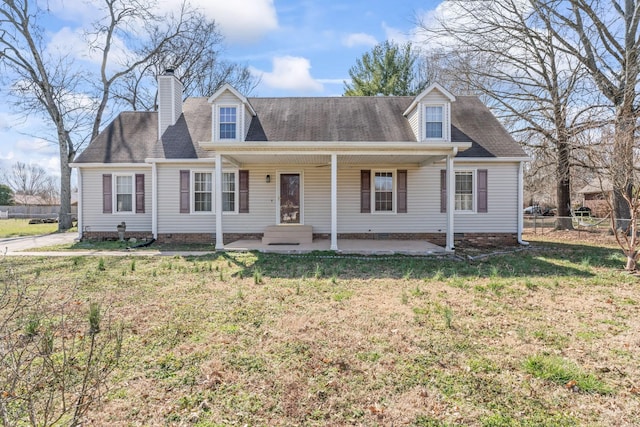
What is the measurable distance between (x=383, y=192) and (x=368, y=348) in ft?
30.5

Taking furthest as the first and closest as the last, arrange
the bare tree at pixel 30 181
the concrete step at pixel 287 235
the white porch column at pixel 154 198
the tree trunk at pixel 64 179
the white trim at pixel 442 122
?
the bare tree at pixel 30 181 < the tree trunk at pixel 64 179 < the white porch column at pixel 154 198 < the white trim at pixel 442 122 < the concrete step at pixel 287 235

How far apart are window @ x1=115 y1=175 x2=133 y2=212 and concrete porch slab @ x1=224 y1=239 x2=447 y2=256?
476cm

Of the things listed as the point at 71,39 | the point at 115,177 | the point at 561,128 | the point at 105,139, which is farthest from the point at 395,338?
the point at 71,39

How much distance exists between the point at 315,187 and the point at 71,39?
18170 millimetres

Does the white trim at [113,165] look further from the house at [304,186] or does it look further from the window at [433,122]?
the window at [433,122]

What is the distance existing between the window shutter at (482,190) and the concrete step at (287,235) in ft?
21.0

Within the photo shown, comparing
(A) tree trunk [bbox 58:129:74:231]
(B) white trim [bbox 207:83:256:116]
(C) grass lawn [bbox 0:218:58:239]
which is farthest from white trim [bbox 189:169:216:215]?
(C) grass lawn [bbox 0:218:58:239]

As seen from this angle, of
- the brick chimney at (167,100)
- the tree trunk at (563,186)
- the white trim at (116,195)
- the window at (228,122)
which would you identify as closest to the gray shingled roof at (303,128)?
the brick chimney at (167,100)

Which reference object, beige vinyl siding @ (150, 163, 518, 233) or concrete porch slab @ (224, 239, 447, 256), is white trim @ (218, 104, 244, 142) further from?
concrete porch slab @ (224, 239, 447, 256)

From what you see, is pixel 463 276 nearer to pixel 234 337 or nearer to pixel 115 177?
pixel 234 337

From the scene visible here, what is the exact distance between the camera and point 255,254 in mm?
10094

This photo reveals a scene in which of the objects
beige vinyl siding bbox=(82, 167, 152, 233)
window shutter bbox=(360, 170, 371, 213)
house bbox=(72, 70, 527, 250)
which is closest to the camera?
house bbox=(72, 70, 527, 250)

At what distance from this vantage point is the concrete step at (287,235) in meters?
11.7

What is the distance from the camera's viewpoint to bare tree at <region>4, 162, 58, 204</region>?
65.7 meters
